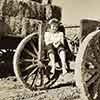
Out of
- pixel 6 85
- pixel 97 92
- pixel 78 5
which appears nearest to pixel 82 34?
pixel 97 92

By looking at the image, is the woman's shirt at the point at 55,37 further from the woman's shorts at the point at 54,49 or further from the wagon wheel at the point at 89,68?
the wagon wheel at the point at 89,68

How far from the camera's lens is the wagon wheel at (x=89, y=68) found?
11.1 ft

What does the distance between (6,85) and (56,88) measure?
1.00m

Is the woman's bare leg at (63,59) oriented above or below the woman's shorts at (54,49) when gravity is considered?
below

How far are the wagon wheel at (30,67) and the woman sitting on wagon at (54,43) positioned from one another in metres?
0.23

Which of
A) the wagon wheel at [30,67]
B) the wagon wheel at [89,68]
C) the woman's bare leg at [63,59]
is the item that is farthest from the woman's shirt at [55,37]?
the wagon wheel at [89,68]

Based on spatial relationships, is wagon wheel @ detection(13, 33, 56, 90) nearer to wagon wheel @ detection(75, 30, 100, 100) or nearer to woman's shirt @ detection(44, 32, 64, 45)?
woman's shirt @ detection(44, 32, 64, 45)

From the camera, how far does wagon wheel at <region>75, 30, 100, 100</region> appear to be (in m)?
3.40

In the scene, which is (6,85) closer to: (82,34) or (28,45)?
(28,45)

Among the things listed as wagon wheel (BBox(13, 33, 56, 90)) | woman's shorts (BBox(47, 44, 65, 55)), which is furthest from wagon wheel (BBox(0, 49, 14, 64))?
woman's shorts (BBox(47, 44, 65, 55))

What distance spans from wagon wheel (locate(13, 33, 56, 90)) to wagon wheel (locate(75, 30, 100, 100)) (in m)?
1.30

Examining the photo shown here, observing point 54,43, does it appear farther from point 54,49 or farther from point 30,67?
point 30,67

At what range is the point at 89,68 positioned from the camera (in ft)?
11.7

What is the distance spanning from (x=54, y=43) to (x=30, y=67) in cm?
60
